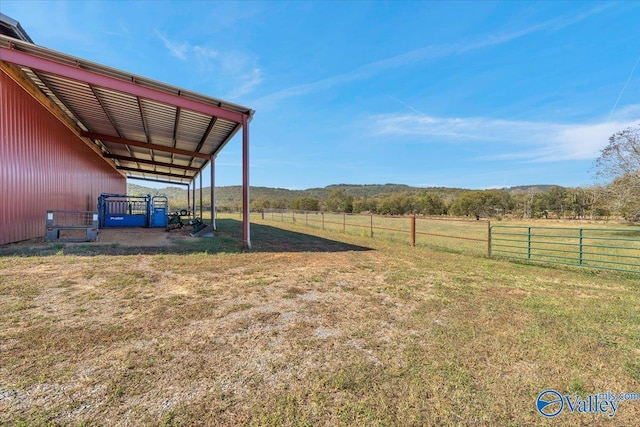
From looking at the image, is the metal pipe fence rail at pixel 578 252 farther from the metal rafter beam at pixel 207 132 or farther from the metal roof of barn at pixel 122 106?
the metal rafter beam at pixel 207 132

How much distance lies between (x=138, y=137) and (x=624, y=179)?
29.9 metres

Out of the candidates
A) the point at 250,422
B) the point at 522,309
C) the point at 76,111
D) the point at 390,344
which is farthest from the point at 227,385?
the point at 76,111

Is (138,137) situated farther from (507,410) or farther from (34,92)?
(507,410)

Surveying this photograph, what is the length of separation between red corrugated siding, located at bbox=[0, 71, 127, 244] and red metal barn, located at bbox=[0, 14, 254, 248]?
0.09 feet

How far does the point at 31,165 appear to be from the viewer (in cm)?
940

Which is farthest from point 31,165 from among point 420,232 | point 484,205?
point 484,205

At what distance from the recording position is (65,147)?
12.4m

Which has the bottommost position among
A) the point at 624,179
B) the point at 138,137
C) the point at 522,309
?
the point at 522,309

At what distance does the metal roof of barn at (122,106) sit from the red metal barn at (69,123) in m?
0.02

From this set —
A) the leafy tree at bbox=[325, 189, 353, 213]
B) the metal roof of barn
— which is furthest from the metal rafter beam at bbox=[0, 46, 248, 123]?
the leafy tree at bbox=[325, 189, 353, 213]

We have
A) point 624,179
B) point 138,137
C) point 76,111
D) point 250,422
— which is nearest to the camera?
point 250,422

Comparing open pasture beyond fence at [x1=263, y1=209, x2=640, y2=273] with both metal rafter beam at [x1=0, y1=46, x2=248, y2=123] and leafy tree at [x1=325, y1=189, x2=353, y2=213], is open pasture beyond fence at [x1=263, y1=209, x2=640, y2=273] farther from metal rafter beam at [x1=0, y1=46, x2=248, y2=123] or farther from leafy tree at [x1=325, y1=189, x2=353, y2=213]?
leafy tree at [x1=325, y1=189, x2=353, y2=213]

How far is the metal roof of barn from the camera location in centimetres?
735

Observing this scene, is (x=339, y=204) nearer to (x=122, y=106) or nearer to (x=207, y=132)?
(x=207, y=132)
